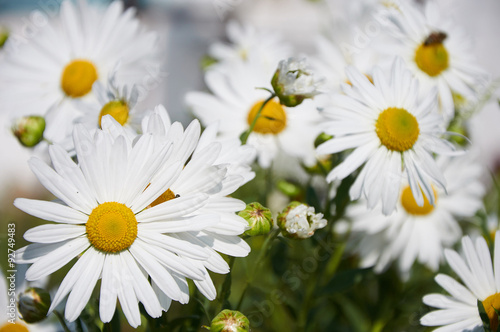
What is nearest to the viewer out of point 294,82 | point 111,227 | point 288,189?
point 111,227

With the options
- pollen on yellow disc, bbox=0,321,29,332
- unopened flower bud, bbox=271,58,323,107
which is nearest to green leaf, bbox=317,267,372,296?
unopened flower bud, bbox=271,58,323,107

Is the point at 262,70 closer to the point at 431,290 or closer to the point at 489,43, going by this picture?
the point at 431,290

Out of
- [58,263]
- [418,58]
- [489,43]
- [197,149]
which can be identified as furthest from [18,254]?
[489,43]

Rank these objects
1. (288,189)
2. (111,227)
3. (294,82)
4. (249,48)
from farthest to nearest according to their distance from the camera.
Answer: (249,48), (288,189), (294,82), (111,227)

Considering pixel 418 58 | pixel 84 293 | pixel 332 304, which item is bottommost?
pixel 332 304

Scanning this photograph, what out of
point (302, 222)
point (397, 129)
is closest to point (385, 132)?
point (397, 129)

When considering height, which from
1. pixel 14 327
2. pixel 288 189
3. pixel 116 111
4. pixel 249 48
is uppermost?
pixel 249 48

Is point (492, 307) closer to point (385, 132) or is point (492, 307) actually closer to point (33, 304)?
point (385, 132)

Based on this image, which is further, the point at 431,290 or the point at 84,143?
the point at 431,290
